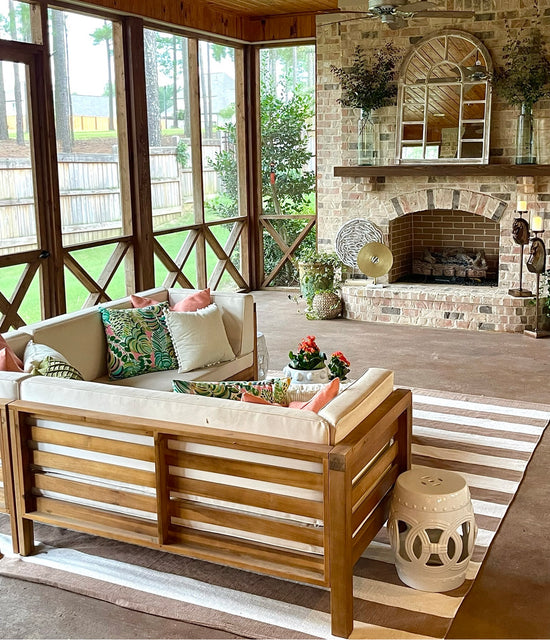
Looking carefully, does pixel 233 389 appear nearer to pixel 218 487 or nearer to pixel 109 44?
pixel 218 487

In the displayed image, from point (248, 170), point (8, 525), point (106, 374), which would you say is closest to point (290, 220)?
point (248, 170)

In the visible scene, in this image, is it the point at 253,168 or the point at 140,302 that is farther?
the point at 253,168

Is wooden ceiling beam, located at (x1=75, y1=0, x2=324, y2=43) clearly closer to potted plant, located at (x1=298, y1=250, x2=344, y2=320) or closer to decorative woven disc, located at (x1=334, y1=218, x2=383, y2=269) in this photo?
decorative woven disc, located at (x1=334, y1=218, x2=383, y2=269)

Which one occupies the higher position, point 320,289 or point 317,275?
point 317,275

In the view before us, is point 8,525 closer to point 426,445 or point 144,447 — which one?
point 144,447

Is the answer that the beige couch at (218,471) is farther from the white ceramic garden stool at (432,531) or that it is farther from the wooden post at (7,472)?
the white ceramic garden stool at (432,531)

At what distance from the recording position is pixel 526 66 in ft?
23.5

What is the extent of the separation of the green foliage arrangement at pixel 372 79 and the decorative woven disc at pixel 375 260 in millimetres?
1378

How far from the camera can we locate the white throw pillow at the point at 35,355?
141 inches

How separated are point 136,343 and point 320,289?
3.69 m

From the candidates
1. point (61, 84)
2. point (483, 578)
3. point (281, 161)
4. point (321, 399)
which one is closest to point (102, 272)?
point (61, 84)

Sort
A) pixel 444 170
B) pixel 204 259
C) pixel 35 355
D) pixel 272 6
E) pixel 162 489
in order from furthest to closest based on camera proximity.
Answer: pixel 204 259, pixel 272 6, pixel 444 170, pixel 35 355, pixel 162 489

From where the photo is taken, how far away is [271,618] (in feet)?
9.40

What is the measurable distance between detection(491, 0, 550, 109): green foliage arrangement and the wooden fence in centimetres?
333
